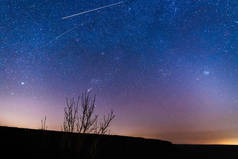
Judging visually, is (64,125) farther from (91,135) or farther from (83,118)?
(91,135)

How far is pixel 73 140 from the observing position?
6480mm

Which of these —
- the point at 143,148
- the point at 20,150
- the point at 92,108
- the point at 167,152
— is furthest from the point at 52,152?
the point at 167,152

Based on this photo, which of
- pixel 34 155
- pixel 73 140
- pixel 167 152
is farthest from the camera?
pixel 167 152

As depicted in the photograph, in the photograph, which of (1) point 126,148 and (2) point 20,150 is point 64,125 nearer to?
(2) point 20,150

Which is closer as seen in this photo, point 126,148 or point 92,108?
point 92,108

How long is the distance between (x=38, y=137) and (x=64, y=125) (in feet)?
3.22

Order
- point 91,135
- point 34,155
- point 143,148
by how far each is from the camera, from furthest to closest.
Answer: point 143,148, point 91,135, point 34,155

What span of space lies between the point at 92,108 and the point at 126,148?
10.3ft

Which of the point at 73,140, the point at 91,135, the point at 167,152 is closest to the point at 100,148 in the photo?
the point at 91,135

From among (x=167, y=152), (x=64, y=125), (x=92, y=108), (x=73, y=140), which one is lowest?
(x=167, y=152)

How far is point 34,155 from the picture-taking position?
236 inches

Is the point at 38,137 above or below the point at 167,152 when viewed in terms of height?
above

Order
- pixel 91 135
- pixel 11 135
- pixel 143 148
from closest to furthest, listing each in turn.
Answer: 1. pixel 11 135
2. pixel 91 135
3. pixel 143 148

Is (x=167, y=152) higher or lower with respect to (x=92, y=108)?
lower
